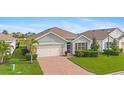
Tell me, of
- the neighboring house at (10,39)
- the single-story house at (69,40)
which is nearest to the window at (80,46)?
the single-story house at (69,40)

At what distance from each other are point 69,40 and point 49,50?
0.56 m

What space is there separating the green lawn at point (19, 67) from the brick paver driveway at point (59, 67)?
178mm

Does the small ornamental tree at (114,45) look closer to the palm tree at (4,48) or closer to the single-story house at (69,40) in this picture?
the single-story house at (69,40)

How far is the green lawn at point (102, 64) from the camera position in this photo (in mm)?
7383

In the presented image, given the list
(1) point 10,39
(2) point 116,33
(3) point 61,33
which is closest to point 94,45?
(2) point 116,33

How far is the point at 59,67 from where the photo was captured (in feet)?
24.1

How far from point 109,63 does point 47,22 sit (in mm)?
1872

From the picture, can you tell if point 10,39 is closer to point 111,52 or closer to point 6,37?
point 6,37
